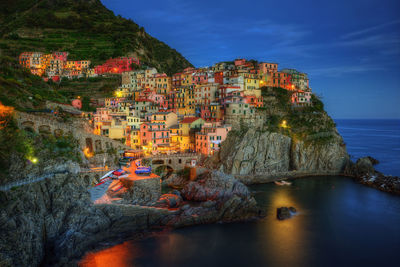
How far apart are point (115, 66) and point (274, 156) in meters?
43.7

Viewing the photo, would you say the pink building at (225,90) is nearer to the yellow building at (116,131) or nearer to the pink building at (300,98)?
the pink building at (300,98)

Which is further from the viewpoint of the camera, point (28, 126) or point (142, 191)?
point (28, 126)

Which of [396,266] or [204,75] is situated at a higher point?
[204,75]

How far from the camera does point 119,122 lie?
45656 millimetres

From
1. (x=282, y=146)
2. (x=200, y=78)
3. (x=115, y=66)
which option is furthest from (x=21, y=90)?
(x=282, y=146)

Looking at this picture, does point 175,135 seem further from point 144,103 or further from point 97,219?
point 97,219

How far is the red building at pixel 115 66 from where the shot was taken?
6679 centimetres

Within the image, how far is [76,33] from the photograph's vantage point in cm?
8312

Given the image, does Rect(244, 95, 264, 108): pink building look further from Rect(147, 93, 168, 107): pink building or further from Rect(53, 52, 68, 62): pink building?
Rect(53, 52, 68, 62): pink building

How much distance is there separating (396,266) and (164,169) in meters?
27.5

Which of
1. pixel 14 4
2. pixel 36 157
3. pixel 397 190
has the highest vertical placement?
pixel 14 4

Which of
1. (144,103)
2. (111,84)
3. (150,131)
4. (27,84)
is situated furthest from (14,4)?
(150,131)

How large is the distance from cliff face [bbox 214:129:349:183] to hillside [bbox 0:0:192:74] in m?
44.6

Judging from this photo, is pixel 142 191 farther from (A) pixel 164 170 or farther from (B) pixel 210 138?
(B) pixel 210 138
